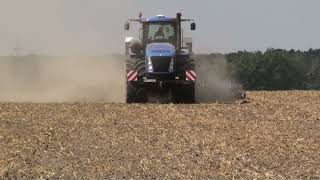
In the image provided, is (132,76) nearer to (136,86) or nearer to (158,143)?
(136,86)

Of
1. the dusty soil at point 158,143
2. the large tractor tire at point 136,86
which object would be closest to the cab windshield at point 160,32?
the large tractor tire at point 136,86

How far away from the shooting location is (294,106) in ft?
68.3

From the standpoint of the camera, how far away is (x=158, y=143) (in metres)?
11.3

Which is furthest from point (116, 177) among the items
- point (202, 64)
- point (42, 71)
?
point (42, 71)

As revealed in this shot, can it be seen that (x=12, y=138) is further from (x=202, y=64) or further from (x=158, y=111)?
(x=202, y=64)

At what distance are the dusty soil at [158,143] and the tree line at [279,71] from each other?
65.8 metres

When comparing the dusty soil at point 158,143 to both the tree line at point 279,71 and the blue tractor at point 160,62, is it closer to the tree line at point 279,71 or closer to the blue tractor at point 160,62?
the blue tractor at point 160,62

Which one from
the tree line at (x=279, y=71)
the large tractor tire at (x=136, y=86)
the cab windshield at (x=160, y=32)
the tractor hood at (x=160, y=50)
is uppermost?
the cab windshield at (x=160, y=32)

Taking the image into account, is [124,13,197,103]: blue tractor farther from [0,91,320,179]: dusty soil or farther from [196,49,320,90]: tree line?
[196,49,320,90]: tree line

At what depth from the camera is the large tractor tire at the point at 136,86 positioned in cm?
2161

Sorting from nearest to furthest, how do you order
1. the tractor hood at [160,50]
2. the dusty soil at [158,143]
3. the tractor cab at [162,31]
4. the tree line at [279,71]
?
the dusty soil at [158,143]
the tractor hood at [160,50]
the tractor cab at [162,31]
the tree line at [279,71]

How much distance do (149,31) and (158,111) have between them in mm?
5164

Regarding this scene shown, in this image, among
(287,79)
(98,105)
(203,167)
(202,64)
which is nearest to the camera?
(203,167)

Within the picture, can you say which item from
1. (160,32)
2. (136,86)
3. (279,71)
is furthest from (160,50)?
(279,71)
